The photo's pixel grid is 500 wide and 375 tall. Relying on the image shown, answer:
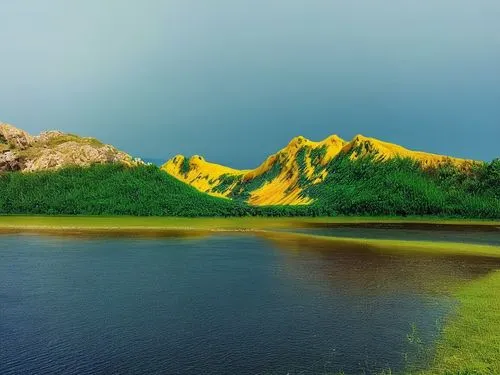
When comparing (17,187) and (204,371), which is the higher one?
(17,187)

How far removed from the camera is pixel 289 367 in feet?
67.5

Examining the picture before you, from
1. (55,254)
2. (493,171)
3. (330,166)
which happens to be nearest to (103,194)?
(330,166)

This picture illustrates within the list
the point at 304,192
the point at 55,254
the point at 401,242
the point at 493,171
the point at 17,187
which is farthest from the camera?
the point at 304,192

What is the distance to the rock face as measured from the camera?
571 ft

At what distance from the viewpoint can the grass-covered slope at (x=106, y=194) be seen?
144 meters

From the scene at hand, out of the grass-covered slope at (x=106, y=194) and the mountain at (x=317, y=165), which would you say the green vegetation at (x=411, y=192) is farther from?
the grass-covered slope at (x=106, y=194)

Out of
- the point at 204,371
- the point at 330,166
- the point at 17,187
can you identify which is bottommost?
the point at 204,371

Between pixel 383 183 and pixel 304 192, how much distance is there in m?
30.3

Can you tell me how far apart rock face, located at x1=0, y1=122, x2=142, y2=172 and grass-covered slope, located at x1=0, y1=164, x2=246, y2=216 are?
24.4 feet

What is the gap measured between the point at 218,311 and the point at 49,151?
6611 inches

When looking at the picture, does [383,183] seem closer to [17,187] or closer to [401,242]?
[401,242]

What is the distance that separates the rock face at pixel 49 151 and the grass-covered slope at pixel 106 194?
7438mm

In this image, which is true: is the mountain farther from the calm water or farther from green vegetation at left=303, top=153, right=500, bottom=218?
the calm water

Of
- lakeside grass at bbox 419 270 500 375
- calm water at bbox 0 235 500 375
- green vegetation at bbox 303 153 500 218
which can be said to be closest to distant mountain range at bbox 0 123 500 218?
green vegetation at bbox 303 153 500 218
